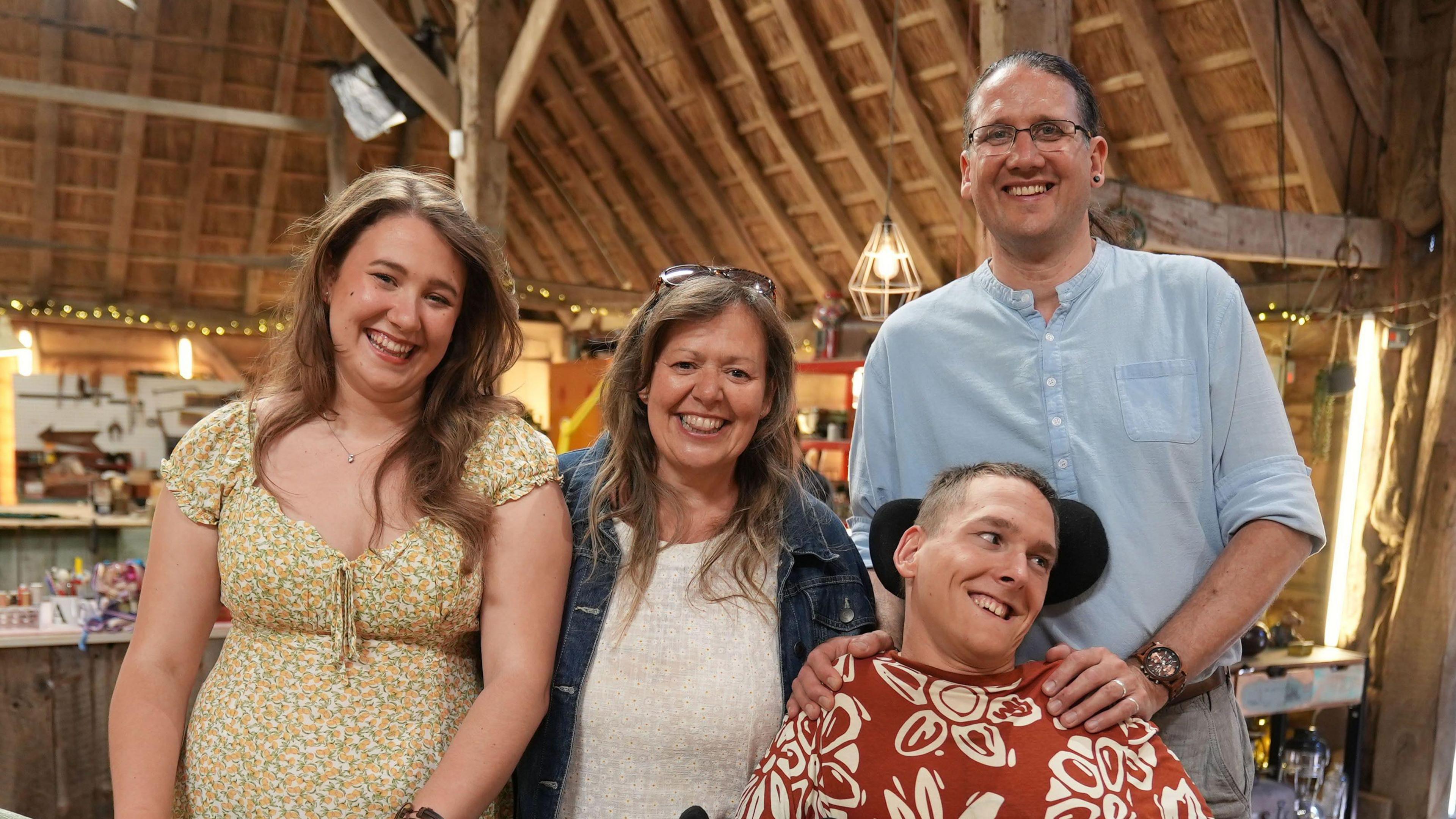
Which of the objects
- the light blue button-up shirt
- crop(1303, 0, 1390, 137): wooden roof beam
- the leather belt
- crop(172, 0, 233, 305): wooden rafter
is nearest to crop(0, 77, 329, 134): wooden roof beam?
crop(172, 0, 233, 305): wooden rafter

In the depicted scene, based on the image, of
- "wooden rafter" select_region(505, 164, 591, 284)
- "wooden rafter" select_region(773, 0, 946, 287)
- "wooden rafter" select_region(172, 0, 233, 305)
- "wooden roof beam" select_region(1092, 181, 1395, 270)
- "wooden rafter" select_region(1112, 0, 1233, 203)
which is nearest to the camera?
"wooden roof beam" select_region(1092, 181, 1395, 270)

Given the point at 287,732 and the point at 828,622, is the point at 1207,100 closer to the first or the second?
the point at 828,622

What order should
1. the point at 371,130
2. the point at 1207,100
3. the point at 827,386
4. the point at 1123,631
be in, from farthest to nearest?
1. the point at 827,386
2. the point at 371,130
3. the point at 1207,100
4. the point at 1123,631

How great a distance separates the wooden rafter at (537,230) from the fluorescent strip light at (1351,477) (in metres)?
7.00

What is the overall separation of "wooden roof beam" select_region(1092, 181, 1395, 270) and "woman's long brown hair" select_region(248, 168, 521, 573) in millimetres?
2478

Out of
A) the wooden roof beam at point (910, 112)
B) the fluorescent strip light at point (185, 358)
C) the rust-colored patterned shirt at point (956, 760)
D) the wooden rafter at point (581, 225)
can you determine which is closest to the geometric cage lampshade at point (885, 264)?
the wooden roof beam at point (910, 112)

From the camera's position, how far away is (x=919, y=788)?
1527 mm

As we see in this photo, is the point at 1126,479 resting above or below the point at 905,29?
below

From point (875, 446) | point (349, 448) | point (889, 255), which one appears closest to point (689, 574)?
point (875, 446)

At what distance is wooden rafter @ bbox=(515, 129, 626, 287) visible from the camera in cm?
1022

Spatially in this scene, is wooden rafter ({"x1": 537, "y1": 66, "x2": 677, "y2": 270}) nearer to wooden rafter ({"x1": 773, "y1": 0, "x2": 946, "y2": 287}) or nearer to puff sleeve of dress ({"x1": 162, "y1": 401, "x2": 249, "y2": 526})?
wooden rafter ({"x1": 773, "y1": 0, "x2": 946, "y2": 287})

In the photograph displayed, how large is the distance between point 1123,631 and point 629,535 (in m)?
0.79

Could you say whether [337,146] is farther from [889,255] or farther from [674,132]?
[889,255]

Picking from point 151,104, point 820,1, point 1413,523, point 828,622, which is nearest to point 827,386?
point 820,1
